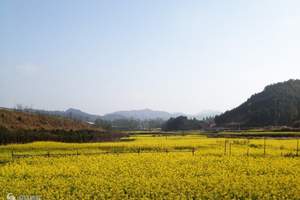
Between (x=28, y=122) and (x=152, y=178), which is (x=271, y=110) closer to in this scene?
(x=28, y=122)

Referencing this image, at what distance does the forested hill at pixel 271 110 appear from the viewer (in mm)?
124525

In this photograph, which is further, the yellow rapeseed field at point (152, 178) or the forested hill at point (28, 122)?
the forested hill at point (28, 122)

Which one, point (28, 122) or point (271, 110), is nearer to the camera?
point (28, 122)

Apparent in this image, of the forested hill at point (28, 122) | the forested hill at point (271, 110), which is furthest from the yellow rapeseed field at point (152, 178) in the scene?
the forested hill at point (271, 110)

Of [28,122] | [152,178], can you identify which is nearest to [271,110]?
[28,122]

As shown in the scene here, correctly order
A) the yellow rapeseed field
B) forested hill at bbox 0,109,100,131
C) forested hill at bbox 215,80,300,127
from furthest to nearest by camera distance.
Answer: forested hill at bbox 215,80,300,127 < forested hill at bbox 0,109,100,131 < the yellow rapeseed field

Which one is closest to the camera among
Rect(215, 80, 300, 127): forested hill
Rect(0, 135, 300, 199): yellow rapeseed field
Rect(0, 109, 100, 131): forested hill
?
Rect(0, 135, 300, 199): yellow rapeseed field

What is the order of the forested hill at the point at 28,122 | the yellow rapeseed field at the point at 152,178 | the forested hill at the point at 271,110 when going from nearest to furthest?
the yellow rapeseed field at the point at 152,178 → the forested hill at the point at 28,122 → the forested hill at the point at 271,110

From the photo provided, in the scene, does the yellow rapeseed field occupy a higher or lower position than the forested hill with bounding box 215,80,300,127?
lower

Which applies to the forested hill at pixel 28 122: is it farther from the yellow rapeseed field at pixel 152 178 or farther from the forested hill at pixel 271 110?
the forested hill at pixel 271 110

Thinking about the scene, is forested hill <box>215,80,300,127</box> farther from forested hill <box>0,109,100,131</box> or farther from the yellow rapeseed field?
the yellow rapeseed field

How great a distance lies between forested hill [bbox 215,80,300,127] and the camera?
125 metres

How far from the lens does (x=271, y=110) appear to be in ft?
427

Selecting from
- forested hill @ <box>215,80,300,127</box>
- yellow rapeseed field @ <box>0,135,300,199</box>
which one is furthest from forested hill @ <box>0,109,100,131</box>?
forested hill @ <box>215,80,300,127</box>
